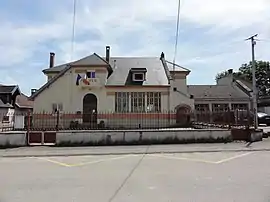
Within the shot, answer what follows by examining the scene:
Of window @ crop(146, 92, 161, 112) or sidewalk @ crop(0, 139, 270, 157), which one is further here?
window @ crop(146, 92, 161, 112)

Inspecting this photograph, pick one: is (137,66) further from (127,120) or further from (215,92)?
(215,92)

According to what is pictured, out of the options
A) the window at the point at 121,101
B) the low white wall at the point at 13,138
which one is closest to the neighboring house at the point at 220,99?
the window at the point at 121,101

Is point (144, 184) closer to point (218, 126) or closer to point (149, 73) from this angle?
point (218, 126)

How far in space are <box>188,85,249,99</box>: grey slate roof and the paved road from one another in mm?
43878

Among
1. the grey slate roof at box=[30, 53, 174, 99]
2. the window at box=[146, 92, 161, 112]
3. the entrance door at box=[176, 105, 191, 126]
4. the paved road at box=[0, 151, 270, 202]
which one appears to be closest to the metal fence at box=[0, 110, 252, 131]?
the entrance door at box=[176, 105, 191, 126]

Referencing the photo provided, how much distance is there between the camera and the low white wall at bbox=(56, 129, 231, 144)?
766 inches

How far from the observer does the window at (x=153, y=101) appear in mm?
38469

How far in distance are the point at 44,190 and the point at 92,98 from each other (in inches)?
1251

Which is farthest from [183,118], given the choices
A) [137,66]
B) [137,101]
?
[137,66]

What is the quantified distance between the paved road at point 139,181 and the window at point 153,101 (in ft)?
83.4

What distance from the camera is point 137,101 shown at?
38.8m

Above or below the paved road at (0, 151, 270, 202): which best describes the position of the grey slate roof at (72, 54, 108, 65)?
above

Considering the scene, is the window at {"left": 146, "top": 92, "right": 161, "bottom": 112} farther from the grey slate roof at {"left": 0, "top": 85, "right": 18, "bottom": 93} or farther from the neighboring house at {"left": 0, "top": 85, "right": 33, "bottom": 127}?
the grey slate roof at {"left": 0, "top": 85, "right": 18, "bottom": 93}

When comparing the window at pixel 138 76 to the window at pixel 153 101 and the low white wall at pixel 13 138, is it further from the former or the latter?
the low white wall at pixel 13 138
